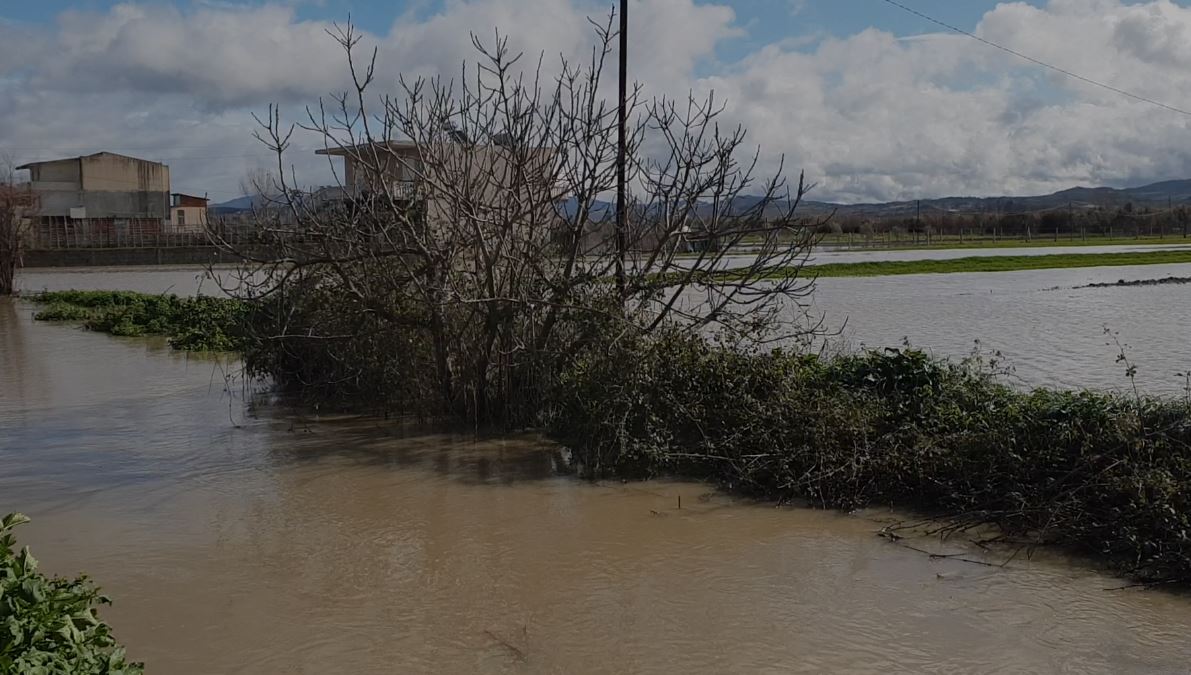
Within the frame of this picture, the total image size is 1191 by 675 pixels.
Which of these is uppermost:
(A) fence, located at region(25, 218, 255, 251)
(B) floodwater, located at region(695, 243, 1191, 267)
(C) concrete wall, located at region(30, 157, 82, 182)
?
(C) concrete wall, located at region(30, 157, 82, 182)

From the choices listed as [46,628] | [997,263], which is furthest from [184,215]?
[46,628]

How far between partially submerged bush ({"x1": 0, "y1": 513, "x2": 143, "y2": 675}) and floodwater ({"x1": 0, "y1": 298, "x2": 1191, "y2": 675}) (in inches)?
77.7

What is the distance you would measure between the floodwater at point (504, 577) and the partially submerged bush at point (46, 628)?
1974mm

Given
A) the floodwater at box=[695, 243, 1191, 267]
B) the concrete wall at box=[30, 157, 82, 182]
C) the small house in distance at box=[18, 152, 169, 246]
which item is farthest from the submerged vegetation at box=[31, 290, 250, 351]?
the concrete wall at box=[30, 157, 82, 182]

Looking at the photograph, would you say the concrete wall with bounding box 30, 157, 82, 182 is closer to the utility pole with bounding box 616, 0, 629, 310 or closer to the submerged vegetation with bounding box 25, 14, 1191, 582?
the submerged vegetation with bounding box 25, 14, 1191, 582

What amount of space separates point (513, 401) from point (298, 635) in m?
5.71

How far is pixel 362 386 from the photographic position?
13164 millimetres

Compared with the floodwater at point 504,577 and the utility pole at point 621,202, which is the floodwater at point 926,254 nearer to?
the utility pole at point 621,202

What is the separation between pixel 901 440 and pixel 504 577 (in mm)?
3735

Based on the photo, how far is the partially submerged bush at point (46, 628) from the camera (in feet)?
11.8

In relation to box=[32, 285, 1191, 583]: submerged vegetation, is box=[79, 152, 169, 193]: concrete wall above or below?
above

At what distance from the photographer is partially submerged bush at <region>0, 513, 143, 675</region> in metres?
3.61

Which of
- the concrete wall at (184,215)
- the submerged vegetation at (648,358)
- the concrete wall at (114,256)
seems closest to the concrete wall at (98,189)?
the concrete wall at (184,215)

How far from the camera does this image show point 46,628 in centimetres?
380
